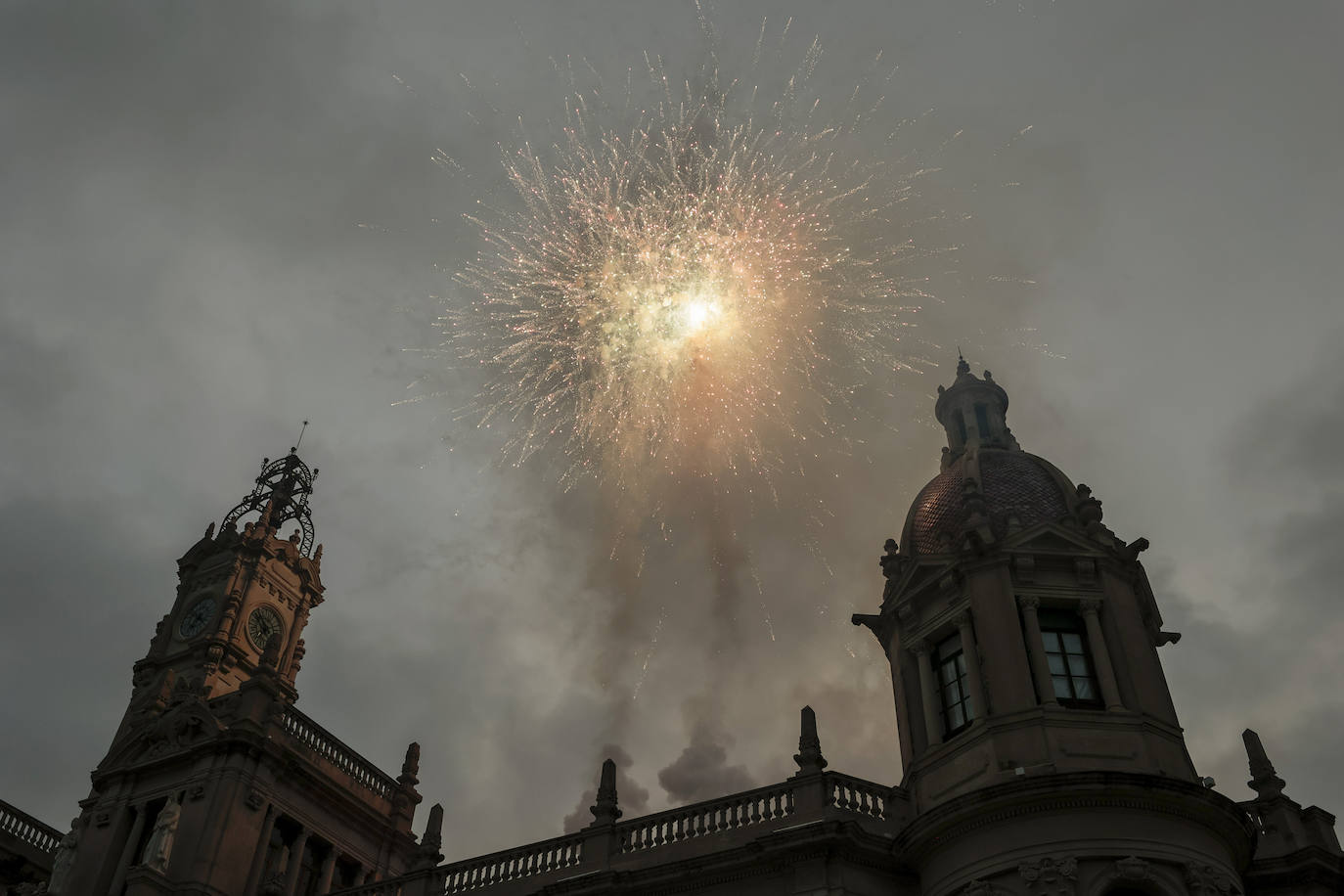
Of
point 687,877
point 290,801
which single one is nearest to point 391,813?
point 290,801

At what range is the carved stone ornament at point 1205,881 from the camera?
22.1 metres

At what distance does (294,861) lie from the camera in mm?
34625

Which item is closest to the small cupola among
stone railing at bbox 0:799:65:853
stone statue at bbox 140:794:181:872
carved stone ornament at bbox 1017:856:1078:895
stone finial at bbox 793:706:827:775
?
stone finial at bbox 793:706:827:775

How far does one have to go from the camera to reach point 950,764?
1008 inches

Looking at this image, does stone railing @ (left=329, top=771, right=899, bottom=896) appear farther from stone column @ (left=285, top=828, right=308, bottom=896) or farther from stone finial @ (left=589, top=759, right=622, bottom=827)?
stone column @ (left=285, top=828, right=308, bottom=896)

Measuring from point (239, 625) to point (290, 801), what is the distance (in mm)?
8852

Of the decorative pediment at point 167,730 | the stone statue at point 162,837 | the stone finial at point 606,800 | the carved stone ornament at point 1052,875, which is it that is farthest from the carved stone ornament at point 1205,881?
the decorative pediment at point 167,730

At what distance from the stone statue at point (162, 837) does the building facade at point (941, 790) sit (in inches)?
3.7

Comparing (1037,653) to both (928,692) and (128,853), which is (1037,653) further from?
(128,853)

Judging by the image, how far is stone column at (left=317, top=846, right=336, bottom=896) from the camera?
3525 cm

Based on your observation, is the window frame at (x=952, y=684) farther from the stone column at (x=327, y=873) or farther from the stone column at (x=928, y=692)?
the stone column at (x=327, y=873)

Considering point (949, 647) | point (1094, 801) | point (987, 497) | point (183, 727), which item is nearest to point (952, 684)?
point (949, 647)

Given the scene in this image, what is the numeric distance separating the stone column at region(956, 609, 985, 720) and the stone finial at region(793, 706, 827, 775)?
3.72m

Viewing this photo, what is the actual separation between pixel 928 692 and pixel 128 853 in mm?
24525
